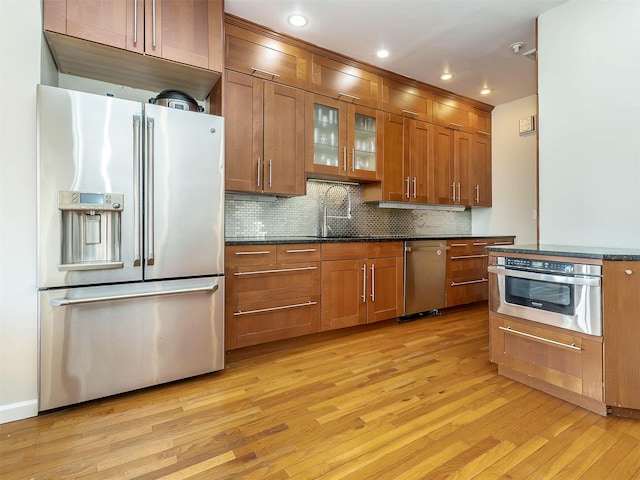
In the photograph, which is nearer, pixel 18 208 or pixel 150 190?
pixel 18 208

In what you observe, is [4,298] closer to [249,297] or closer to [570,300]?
[249,297]

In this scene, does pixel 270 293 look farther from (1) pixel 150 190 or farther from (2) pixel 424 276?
(2) pixel 424 276

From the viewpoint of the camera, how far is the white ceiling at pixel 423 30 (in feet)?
7.98

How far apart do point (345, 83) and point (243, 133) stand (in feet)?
4.10

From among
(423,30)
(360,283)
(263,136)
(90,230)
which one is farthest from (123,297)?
(423,30)

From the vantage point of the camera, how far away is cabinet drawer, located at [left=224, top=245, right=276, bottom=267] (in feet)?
7.90

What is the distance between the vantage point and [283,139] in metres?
2.85

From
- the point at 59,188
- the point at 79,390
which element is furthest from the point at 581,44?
the point at 79,390

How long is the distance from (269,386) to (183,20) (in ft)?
8.01

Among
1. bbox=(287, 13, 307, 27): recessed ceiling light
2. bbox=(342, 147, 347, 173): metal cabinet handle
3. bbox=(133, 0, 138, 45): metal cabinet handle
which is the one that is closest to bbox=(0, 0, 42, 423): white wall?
bbox=(133, 0, 138, 45): metal cabinet handle

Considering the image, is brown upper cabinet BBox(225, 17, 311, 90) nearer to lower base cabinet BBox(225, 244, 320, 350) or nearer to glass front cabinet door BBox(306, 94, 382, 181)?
glass front cabinet door BBox(306, 94, 382, 181)

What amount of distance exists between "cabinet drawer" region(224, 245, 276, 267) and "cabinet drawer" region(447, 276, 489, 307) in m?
2.24

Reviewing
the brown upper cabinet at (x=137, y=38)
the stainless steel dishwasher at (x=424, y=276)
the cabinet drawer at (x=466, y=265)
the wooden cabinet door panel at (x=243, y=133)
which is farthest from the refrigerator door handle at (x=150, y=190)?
the cabinet drawer at (x=466, y=265)

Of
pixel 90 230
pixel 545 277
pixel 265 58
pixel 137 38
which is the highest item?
pixel 265 58
